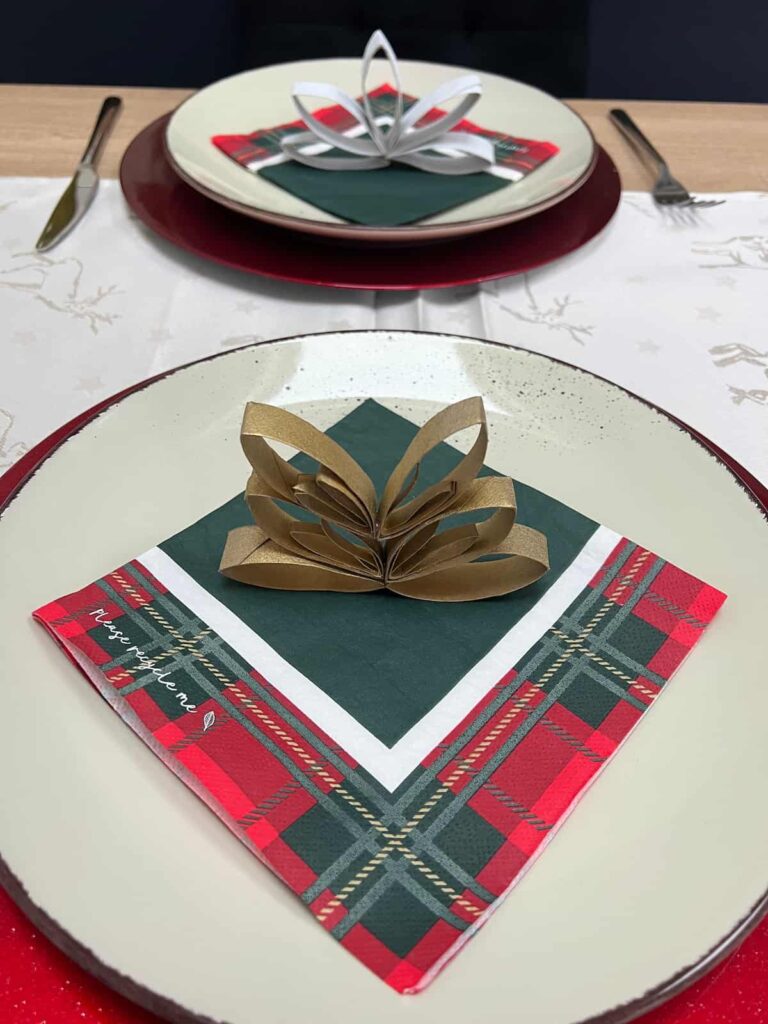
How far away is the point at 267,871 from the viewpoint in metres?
0.34

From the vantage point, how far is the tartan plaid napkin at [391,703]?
0.34m

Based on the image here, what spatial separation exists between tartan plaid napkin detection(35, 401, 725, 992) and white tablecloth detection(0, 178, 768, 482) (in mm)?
196

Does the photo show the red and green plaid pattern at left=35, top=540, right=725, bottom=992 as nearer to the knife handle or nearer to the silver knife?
the silver knife

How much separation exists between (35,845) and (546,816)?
0.19 meters

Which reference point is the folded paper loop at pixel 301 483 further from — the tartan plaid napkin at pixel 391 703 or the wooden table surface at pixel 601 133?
the wooden table surface at pixel 601 133

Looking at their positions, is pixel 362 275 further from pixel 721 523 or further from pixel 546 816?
pixel 546 816

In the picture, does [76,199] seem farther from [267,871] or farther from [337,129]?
[267,871]

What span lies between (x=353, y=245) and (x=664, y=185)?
0.33 m

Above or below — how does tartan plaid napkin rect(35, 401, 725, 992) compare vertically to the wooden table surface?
below

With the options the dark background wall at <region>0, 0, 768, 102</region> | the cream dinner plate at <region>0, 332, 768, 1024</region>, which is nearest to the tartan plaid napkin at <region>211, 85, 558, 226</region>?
the cream dinner plate at <region>0, 332, 768, 1024</region>

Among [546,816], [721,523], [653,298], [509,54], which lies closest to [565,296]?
[653,298]

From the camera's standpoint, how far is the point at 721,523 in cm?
47

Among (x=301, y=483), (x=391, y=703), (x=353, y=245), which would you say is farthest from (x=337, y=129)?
(x=391, y=703)

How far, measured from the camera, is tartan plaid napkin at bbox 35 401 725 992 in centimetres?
34
